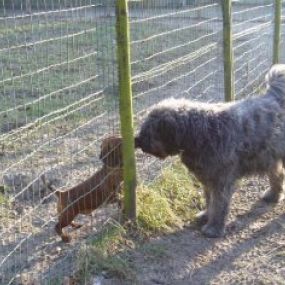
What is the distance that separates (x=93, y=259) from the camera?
4371 millimetres

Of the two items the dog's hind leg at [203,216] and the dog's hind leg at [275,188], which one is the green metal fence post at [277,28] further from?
the dog's hind leg at [203,216]

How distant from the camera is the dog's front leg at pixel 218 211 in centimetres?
514

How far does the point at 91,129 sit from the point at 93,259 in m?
3.17

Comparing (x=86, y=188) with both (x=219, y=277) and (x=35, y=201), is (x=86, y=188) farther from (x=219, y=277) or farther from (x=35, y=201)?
(x=219, y=277)

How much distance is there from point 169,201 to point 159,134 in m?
0.94

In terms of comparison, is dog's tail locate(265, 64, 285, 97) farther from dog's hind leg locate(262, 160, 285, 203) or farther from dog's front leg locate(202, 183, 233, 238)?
dog's front leg locate(202, 183, 233, 238)

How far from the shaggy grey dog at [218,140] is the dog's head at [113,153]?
0.59ft

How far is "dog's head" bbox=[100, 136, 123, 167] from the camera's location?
4895mm

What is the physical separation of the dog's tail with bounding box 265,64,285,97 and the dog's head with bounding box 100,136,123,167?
5.50ft

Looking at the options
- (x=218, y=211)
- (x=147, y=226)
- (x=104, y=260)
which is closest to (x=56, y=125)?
(x=147, y=226)

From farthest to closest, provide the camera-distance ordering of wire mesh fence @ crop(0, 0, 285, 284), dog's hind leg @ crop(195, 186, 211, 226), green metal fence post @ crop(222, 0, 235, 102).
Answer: green metal fence post @ crop(222, 0, 235, 102) → dog's hind leg @ crop(195, 186, 211, 226) → wire mesh fence @ crop(0, 0, 285, 284)

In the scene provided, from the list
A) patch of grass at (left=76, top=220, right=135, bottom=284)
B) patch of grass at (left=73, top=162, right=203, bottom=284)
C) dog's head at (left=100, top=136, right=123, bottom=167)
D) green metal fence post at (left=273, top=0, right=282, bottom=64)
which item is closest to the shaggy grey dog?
dog's head at (left=100, top=136, right=123, bottom=167)

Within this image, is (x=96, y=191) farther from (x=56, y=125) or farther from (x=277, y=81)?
(x=56, y=125)

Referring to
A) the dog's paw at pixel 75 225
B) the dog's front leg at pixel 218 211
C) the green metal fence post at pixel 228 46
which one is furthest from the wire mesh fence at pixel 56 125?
the dog's front leg at pixel 218 211
